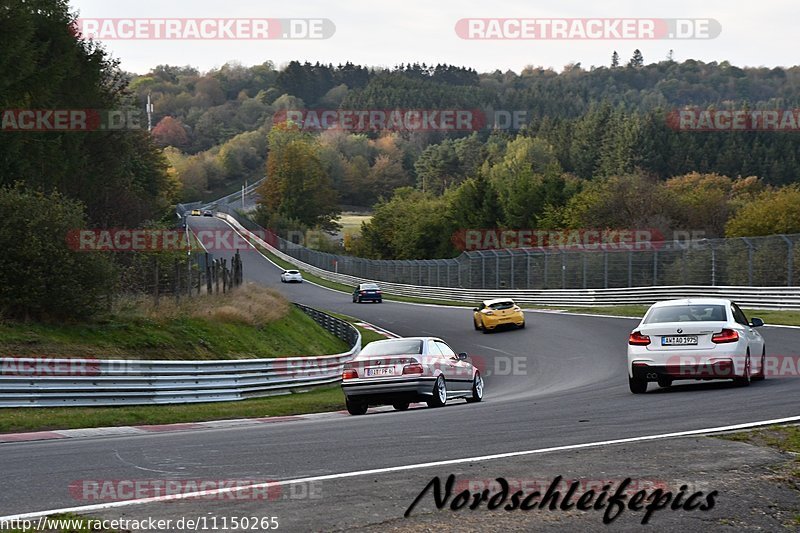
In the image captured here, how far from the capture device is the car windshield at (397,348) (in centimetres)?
1780

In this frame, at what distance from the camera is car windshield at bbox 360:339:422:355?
1780cm

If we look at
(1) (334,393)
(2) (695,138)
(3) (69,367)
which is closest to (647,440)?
(3) (69,367)

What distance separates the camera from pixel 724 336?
16.2m

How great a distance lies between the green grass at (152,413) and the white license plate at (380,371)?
2.27 metres

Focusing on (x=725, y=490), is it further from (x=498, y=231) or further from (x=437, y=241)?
(x=437, y=241)

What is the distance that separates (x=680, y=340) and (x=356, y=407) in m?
5.65

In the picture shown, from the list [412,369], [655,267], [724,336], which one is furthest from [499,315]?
[724,336]

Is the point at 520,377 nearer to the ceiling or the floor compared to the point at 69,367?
nearer to the floor

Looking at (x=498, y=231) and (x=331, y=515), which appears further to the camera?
(x=498, y=231)

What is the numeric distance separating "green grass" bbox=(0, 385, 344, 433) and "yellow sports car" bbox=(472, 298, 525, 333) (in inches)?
724

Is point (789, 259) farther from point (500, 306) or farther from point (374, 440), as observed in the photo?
point (374, 440)

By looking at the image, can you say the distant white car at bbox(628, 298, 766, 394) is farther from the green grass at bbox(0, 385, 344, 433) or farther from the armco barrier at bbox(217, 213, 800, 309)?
the armco barrier at bbox(217, 213, 800, 309)

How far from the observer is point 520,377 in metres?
27.0

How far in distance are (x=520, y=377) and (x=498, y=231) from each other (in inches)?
3001
